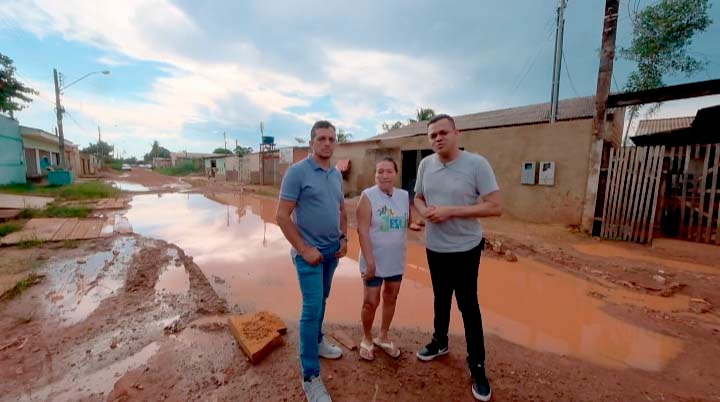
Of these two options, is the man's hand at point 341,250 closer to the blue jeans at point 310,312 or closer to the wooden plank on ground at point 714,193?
the blue jeans at point 310,312

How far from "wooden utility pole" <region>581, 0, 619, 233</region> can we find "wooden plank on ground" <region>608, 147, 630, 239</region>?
13.8 inches

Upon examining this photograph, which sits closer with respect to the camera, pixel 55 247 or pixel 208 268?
pixel 208 268

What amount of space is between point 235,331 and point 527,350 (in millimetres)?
2572

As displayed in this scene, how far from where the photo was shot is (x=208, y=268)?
16.1 feet

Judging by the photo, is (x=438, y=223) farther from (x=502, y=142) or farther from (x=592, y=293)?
(x=502, y=142)

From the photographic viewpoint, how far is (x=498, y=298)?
3.93m

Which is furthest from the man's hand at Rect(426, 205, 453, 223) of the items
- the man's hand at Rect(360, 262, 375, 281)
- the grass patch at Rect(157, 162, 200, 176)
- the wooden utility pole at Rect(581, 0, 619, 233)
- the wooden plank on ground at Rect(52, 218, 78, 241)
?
the grass patch at Rect(157, 162, 200, 176)

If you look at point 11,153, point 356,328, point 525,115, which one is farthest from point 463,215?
point 11,153

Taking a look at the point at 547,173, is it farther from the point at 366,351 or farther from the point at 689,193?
the point at 366,351

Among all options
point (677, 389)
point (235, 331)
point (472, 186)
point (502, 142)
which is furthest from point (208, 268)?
point (502, 142)

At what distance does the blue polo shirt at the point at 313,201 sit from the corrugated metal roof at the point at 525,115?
10825mm

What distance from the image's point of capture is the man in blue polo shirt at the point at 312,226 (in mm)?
1949

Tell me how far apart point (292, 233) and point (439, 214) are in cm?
95

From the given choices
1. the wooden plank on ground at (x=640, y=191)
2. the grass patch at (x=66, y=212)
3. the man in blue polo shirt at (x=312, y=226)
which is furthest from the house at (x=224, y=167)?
the man in blue polo shirt at (x=312, y=226)
